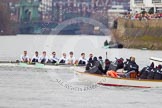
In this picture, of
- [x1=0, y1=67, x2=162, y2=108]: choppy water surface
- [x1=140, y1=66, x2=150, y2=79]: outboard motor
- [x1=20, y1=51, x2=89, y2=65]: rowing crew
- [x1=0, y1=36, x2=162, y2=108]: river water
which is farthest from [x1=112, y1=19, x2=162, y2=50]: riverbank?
[x1=140, y1=66, x2=150, y2=79]: outboard motor

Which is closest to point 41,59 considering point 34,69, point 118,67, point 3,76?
point 34,69

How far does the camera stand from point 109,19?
183875 millimetres

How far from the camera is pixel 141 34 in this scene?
105 meters

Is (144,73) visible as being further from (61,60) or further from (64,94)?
(61,60)

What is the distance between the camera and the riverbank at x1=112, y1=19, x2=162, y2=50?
329ft

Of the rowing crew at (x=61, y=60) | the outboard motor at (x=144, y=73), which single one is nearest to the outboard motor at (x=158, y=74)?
the outboard motor at (x=144, y=73)

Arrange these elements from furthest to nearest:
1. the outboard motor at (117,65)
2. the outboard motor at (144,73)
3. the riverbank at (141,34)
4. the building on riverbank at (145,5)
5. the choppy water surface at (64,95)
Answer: the building on riverbank at (145,5), the riverbank at (141,34), the outboard motor at (117,65), the outboard motor at (144,73), the choppy water surface at (64,95)

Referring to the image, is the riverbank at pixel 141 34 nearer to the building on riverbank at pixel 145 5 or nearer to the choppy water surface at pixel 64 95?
the building on riverbank at pixel 145 5

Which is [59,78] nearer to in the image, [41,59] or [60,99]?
[41,59]

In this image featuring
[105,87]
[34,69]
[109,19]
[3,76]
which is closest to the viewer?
[105,87]

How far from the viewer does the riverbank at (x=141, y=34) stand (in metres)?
100

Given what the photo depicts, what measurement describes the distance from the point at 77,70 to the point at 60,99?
9661mm

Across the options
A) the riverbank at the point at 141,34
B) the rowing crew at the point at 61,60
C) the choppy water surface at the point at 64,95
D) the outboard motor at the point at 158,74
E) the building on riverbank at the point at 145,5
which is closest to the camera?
the choppy water surface at the point at 64,95

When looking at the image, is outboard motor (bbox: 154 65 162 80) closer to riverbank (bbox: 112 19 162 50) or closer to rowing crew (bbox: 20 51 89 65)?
rowing crew (bbox: 20 51 89 65)
